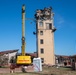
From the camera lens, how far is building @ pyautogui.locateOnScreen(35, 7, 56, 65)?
72.4m

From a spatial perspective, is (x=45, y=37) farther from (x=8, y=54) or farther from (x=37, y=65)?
(x=37, y=65)

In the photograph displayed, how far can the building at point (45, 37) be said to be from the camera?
72.4 meters

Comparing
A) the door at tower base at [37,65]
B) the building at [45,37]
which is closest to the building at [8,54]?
the building at [45,37]

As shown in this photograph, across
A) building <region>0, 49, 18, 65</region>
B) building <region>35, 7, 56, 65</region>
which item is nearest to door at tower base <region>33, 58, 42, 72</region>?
building <region>0, 49, 18, 65</region>

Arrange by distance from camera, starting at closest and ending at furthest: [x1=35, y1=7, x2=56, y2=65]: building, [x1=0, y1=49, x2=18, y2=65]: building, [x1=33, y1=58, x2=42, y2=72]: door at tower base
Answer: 1. [x1=33, y1=58, x2=42, y2=72]: door at tower base
2. [x1=0, y1=49, x2=18, y2=65]: building
3. [x1=35, y1=7, x2=56, y2=65]: building

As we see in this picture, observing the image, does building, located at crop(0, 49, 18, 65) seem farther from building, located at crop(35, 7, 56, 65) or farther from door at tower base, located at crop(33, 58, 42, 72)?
door at tower base, located at crop(33, 58, 42, 72)

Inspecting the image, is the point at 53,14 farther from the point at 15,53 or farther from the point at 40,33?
the point at 15,53

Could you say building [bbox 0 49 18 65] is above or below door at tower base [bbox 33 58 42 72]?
above

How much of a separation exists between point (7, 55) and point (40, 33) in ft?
39.0

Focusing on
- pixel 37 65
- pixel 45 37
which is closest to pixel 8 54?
pixel 45 37

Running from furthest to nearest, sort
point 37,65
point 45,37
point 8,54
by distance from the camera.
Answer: point 45,37 → point 8,54 → point 37,65

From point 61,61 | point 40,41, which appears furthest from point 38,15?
point 61,61

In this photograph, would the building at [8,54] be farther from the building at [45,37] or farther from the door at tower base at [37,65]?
the door at tower base at [37,65]

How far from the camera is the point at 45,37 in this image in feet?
240
